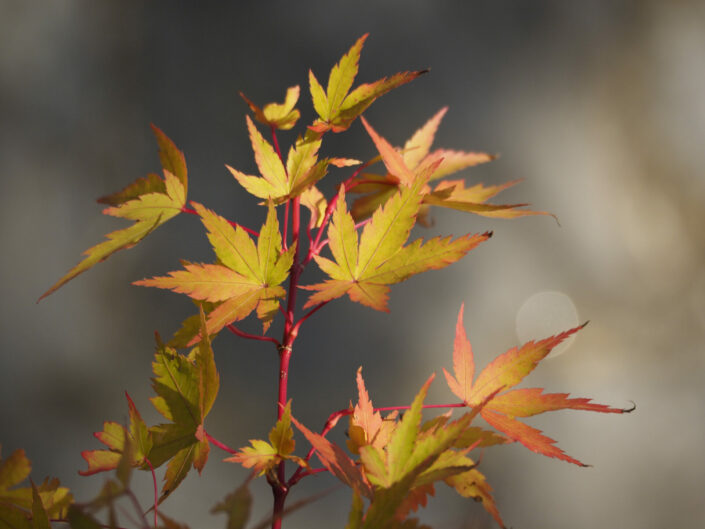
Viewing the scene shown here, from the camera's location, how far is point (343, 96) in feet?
1.13

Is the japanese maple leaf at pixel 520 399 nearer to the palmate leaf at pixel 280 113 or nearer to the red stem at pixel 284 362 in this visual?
the red stem at pixel 284 362

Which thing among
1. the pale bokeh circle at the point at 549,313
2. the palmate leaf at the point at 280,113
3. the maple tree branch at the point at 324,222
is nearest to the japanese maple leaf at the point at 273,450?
the maple tree branch at the point at 324,222

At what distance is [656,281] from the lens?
1206 mm

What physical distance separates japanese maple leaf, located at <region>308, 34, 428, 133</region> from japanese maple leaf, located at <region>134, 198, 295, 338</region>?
0.29ft

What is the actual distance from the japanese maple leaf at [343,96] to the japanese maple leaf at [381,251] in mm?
67

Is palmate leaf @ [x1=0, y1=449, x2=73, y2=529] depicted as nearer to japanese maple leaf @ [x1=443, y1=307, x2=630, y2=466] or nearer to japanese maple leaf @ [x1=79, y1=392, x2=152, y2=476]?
japanese maple leaf @ [x1=79, y1=392, x2=152, y2=476]

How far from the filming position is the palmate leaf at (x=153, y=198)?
1.09ft

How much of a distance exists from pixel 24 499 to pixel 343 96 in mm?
335

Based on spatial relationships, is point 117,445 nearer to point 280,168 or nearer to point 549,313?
point 280,168

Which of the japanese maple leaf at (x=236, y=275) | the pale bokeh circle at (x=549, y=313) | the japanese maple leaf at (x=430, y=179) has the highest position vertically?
the japanese maple leaf at (x=430, y=179)

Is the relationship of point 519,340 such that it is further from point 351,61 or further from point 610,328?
point 351,61

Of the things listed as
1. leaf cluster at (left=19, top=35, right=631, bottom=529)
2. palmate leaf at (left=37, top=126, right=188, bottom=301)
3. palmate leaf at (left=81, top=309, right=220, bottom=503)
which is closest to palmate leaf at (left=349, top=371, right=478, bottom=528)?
leaf cluster at (left=19, top=35, right=631, bottom=529)

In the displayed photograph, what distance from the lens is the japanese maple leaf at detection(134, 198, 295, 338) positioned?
0.30 metres

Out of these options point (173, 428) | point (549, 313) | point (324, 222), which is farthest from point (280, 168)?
point (549, 313)
